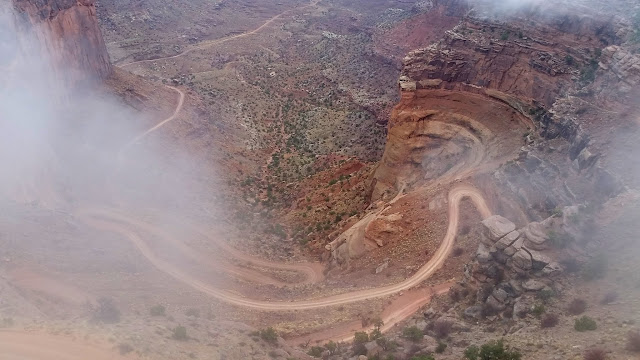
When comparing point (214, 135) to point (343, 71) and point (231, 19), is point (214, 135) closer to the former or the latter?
point (343, 71)

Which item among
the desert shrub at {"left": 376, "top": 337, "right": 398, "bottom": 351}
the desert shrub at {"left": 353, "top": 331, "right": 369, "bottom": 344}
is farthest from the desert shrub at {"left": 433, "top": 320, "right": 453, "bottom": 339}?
the desert shrub at {"left": 353, "top": 331, "right": 369, "bottom": 344}

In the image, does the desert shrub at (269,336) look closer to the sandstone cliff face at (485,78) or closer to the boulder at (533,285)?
the boulder at (533,285)

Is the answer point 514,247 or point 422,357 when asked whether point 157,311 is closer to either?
point 422,357

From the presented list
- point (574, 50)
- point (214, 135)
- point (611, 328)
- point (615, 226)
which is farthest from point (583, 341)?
point (214, 135)

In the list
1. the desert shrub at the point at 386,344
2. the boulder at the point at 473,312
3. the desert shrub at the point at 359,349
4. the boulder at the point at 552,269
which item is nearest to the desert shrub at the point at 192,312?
the desert shrub at the point at 359,349

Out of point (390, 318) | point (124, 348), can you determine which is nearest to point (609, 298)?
point (390, 318)

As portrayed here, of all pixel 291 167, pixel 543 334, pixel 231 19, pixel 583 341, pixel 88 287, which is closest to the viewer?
pixel 583 341
